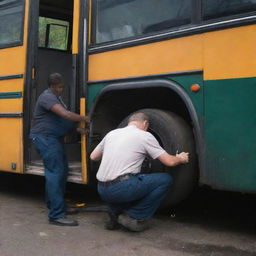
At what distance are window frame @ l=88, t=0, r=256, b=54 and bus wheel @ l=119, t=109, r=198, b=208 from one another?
0.66 meters

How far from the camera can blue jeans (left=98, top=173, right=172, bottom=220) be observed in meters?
3.78

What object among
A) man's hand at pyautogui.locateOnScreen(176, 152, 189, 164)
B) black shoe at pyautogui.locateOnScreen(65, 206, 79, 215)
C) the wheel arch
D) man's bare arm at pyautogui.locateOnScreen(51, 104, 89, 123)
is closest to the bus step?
black shoe at pyautogui.locateOnScreen(65, 206, 79, 215)

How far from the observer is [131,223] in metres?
3.80

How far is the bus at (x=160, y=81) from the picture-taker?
3365 millimetres

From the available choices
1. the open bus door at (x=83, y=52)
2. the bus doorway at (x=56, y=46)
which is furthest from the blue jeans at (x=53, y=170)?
the bus doorway at (x=56, y=46)

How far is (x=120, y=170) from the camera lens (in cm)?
382

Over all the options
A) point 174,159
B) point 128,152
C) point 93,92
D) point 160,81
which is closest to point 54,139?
point 93,92

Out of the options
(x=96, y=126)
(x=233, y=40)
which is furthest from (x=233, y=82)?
(x=96, y=126)

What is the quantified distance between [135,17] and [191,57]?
2.59 feet

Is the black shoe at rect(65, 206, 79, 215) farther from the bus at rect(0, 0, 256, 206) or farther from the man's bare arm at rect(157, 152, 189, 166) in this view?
the man's bare arm at rect(157, 152, 189, 166)

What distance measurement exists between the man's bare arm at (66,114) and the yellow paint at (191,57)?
0.40 m

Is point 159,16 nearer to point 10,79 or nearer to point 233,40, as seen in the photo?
point 233,40

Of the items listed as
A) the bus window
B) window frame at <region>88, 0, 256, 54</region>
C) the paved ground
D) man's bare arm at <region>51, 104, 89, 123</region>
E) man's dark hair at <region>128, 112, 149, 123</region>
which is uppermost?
the bus window

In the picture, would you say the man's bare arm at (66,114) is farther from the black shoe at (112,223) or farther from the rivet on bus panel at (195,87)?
the rivet on bus panel at (195,87)
